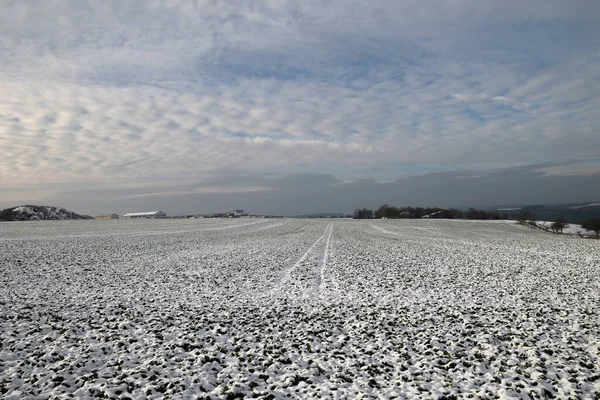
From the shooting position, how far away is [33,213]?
147m

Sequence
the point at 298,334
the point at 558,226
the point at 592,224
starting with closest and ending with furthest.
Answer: the point at 298,334
the point at 592,224
the point at 558,226

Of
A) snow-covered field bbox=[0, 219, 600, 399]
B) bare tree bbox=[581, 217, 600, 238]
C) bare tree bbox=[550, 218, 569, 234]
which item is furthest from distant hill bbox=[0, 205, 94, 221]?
bare tree bbox=[581, 217, 600, 238]

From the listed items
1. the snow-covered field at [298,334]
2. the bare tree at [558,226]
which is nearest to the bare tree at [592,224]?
the bare tree at [558,226]

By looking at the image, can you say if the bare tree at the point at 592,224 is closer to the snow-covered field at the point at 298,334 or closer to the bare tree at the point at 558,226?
the bare tree at the point at 558,226

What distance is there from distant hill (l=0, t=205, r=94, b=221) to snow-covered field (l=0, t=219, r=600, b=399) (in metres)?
152

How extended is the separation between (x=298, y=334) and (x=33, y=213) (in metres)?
177

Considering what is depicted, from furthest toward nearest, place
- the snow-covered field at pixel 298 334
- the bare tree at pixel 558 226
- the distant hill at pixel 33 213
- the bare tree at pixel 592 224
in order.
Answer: the distant hill at pixel 33 213
the bare tree at pixel 558 226
the bare tree at pixel 592 224
the snow-covered field at pixel 298 334

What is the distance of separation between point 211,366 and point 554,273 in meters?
22.9

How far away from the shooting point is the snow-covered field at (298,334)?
790cm

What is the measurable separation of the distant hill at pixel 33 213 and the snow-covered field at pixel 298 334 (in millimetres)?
151702

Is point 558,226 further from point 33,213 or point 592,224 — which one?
point 33,213

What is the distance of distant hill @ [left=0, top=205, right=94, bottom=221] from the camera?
13925cm

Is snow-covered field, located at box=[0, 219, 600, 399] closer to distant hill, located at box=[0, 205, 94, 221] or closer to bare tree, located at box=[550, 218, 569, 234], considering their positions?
bare tree, located at box=[550, 218, 569, 234]

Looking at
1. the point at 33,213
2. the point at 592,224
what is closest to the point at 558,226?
the point at 592,224
